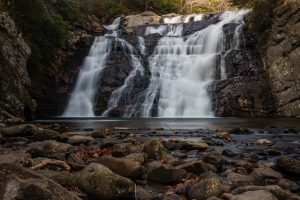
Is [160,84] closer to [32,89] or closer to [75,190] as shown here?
[32,89]

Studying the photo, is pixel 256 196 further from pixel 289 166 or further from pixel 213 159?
pixel 213 159

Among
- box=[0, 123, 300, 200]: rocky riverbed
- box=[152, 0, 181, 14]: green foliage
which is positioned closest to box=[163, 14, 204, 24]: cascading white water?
box=[152, 0, 181, 14]: green foliage

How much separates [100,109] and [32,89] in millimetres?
5693

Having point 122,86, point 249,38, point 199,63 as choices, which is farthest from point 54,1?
point 249,38

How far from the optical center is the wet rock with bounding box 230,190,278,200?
526cm

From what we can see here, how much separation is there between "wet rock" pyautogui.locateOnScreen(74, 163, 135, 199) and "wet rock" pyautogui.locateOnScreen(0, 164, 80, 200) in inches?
78.7

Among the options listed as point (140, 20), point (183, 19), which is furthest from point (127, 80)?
point (140, 20)

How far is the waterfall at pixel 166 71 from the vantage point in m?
31.1

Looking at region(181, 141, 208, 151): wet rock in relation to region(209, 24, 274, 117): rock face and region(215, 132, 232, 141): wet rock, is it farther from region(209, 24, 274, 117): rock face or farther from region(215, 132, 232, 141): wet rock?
region(209, 24, 274, 117): rock face

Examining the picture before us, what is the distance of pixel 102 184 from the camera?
19.4ft

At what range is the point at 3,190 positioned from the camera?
352 cm

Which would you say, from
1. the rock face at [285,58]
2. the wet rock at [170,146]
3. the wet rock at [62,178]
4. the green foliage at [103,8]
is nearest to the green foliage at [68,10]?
the green foliage at [103,8]

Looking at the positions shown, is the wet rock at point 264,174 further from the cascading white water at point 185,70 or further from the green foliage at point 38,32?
the green foliage at point 38,32

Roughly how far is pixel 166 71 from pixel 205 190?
29.0 metres
